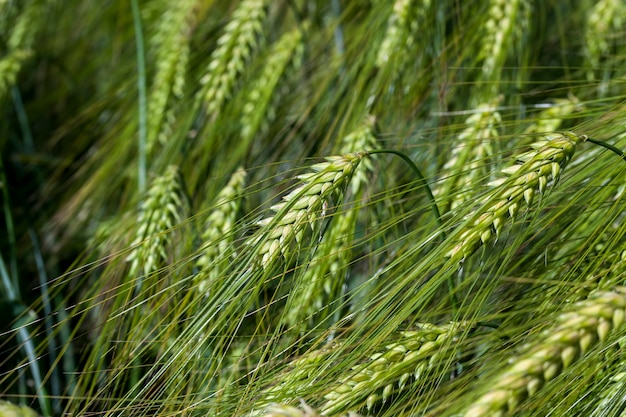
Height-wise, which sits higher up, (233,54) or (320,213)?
(233,54)

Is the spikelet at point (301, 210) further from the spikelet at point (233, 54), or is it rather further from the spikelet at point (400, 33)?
the spikelet at point (233, 54)

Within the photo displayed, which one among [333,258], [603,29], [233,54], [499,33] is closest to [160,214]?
[333,258]

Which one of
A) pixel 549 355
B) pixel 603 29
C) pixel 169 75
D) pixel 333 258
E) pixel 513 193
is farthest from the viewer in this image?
pixel 169 75

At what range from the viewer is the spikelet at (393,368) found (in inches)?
22.8

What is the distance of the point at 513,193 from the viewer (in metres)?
0.57

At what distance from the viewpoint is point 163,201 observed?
2.82 ft

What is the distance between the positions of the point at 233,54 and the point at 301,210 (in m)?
0.59

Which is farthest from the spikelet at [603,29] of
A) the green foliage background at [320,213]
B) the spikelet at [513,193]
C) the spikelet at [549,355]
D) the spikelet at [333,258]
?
the spikelet at [549,355]

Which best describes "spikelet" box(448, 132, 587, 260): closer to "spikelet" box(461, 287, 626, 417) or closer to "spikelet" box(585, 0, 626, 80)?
"spikelet" box(461, 287, 626, 417)

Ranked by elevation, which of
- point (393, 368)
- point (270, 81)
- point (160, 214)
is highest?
point (270, 81)

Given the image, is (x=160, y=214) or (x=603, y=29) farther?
(x=603, y=29)

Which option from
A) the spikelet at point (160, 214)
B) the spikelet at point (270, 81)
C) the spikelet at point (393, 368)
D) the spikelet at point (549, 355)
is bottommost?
the spikelet at point (393, 368)

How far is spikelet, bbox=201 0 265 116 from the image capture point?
44.1 inches

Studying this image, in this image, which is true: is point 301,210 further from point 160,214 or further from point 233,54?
point 233,54
